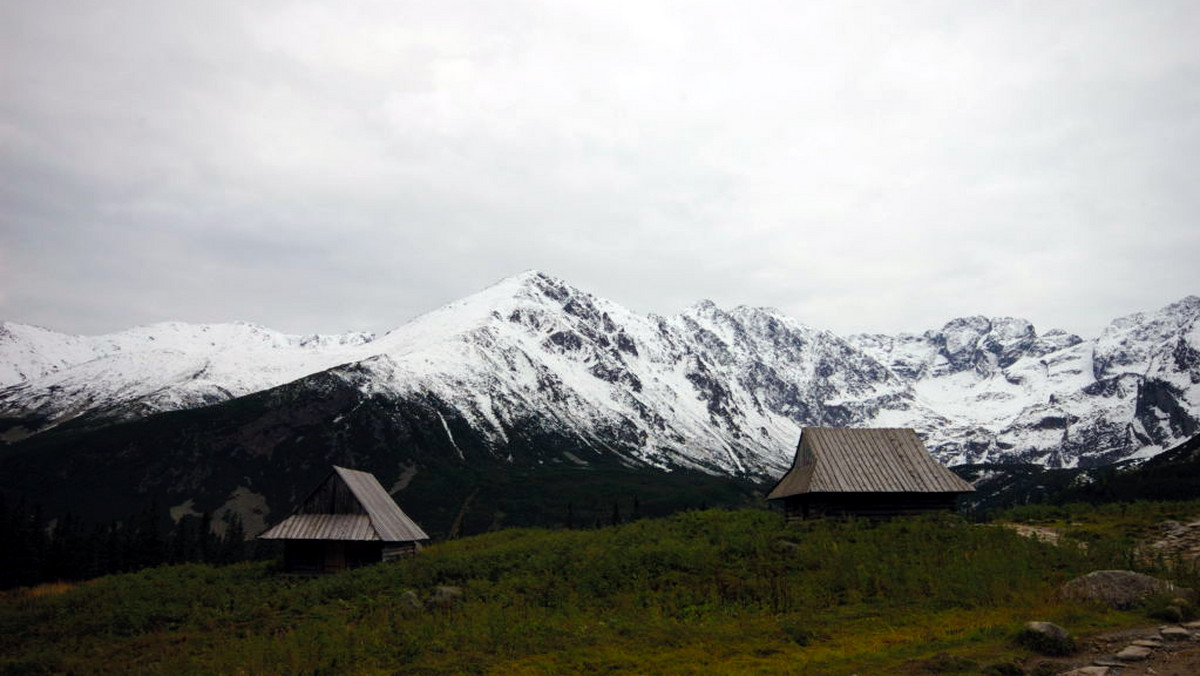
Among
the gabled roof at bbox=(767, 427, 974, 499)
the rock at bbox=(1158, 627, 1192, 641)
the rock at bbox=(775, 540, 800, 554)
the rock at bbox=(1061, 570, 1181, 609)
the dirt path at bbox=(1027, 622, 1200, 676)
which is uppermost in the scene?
the gabled roof at bbox=(767, 427, 974, 499)

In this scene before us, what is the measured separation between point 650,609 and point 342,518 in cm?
3285

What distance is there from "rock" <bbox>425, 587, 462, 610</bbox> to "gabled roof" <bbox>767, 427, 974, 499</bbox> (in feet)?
71.7

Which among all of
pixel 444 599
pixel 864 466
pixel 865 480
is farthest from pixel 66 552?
pixel 865 480

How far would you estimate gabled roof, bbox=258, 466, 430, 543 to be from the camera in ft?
171

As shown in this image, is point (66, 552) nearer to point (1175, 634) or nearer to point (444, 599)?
point (444, 599)

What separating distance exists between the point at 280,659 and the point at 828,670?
1506cm

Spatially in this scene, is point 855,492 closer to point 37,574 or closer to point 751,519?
point 751,519

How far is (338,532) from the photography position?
5244cm

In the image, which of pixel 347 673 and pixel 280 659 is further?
pixel 280 659

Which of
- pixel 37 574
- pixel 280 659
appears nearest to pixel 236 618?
pixel 280 659

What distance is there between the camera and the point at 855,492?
1788 inches

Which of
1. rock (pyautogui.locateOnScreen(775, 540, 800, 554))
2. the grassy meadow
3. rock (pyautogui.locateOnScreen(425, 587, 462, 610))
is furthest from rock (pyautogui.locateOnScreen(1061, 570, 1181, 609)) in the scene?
rock (pyautogui.locateOnScreen(425, 587, 462, 610))

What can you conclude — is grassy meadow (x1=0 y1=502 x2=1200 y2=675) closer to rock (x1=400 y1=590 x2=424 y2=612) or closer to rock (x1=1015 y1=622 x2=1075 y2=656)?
rock (x1=400 y1=590 x2=424 y2=612)

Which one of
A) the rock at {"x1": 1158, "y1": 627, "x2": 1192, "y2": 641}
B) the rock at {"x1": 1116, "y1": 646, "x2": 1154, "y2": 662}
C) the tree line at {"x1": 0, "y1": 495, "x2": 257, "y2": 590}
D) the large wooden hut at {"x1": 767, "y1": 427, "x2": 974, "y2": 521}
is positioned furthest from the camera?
the tree line at {"x1": 0, "y1": 495, "x2": 257, "y2": 590}
